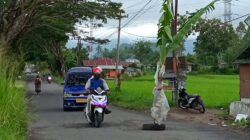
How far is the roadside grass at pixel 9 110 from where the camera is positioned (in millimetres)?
10227

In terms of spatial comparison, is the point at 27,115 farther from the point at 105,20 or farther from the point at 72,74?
the point at 105,20

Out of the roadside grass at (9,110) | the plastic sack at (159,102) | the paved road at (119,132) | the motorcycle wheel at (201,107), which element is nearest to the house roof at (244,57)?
the motorcycle wheel at (201,107)

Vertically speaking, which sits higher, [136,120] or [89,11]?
[89,11]

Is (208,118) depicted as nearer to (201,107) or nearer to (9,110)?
(201,107)

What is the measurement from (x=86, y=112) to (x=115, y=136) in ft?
11.3

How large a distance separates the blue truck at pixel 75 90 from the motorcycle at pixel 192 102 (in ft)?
14.1

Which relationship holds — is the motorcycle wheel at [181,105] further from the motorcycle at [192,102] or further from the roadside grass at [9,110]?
the roadside grass at [9,110]

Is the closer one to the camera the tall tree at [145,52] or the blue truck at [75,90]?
the blue truck at [75,90]

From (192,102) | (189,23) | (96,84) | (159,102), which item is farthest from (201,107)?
(189,23)

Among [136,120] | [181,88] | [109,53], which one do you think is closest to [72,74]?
[181,88]

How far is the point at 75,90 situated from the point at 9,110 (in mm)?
13860

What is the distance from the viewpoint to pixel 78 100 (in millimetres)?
24562

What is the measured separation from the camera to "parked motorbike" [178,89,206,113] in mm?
22806

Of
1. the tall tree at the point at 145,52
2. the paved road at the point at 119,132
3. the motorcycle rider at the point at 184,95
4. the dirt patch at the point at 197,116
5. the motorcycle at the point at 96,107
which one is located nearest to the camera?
the paved road at the point at 119,132
